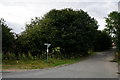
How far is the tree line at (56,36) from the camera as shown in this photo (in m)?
26.2

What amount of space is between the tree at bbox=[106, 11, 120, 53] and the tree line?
334cm

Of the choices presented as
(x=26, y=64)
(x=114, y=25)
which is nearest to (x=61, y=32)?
(x=114, y=25)

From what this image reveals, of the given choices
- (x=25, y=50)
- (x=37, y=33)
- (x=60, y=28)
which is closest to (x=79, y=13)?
(x=60, y=28)

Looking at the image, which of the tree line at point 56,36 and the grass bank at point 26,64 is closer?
the grass bank at point 26,64

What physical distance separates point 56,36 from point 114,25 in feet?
32.6

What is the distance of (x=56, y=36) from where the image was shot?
2903cm

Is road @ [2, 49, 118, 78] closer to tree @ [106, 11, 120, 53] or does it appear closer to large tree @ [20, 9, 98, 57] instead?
large tree @ [20, 9, 98, 57]

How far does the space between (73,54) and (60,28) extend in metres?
5.42

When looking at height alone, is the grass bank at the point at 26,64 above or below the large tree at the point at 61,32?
below

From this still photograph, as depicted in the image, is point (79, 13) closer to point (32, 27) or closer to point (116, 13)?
point (116, 13)

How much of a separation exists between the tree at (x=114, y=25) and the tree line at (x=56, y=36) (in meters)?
3.34

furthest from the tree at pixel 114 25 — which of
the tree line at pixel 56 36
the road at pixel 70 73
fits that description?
the road at pixel 70 73

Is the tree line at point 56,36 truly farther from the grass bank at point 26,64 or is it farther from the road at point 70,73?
the road at point 70,73

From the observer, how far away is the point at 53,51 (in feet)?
93.7
